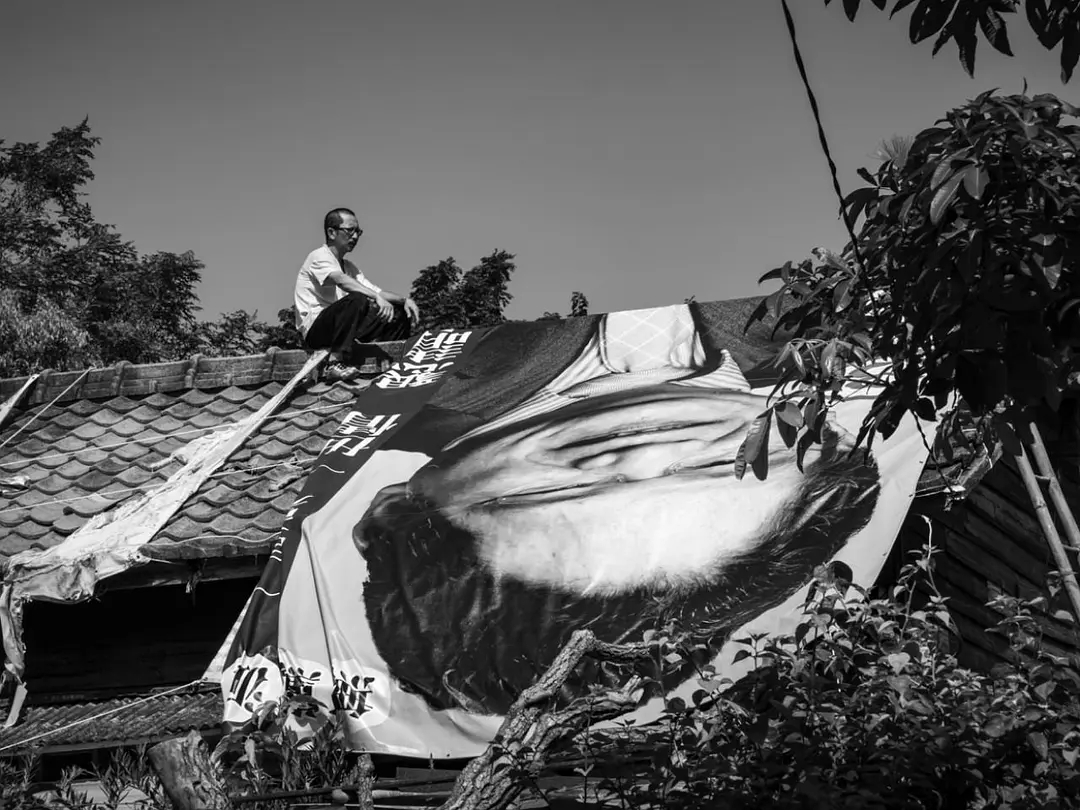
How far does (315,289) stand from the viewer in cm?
924

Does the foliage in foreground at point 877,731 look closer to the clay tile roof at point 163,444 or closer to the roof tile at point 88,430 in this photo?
the clay tile roof at point 163,444

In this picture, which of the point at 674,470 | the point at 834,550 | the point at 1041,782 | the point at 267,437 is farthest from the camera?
the point at 267,437

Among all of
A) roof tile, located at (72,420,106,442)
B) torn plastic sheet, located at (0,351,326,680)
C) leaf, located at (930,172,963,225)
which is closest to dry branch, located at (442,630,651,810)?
leaf, located at (930,172,963,225)

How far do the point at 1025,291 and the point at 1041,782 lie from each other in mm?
1628

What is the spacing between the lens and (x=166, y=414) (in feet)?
28.9

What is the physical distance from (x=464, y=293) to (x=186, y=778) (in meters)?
12.4

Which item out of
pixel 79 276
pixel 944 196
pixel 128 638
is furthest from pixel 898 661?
pixel 79 276

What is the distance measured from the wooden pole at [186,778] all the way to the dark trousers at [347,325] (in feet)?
17.8

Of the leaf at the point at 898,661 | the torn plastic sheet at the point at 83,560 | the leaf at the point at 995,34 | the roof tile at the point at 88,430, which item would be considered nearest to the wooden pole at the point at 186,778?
the leaf at the point at 898,661

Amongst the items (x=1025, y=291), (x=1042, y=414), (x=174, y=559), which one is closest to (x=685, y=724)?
(x=1042, y=414)

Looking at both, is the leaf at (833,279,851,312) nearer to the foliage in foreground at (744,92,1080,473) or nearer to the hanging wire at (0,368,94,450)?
the foliage in foreground at (744,92,1080,473)

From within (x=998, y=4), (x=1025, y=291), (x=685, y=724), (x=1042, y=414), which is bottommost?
(x=685, y=724)

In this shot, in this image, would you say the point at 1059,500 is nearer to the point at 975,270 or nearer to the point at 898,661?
the point at 898,661

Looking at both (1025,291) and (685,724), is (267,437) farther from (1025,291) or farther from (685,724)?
(1025,291)
